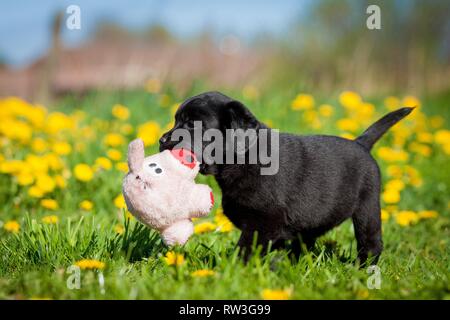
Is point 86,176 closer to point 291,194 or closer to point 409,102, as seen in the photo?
point 291,194

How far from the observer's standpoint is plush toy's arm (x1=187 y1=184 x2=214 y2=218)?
8.56 feet

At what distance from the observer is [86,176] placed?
4.33 meters

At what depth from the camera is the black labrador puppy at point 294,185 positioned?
2.65 m

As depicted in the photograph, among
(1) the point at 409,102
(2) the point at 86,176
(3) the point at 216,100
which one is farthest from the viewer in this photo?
(1) the point at 409,102

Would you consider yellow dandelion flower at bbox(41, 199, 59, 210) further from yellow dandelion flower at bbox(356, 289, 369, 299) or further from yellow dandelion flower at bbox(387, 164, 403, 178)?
yellow dandelion flower at bbox(387, 164, 403, 178)

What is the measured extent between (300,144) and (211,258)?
0.76 metres

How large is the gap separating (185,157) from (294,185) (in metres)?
0.57

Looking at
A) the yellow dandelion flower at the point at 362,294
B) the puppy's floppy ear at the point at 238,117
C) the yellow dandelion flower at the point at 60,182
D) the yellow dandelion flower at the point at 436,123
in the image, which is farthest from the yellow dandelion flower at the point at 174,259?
the yellow dandelion flower at the point at 436,123

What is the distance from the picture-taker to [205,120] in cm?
266

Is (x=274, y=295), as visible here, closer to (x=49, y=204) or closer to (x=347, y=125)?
(x=49, y=204)

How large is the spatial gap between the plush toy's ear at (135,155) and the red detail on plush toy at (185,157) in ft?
0.48

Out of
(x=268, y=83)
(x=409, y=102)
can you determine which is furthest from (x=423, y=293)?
(x=268, y=83)

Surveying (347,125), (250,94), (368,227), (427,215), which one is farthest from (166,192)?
(250,94)

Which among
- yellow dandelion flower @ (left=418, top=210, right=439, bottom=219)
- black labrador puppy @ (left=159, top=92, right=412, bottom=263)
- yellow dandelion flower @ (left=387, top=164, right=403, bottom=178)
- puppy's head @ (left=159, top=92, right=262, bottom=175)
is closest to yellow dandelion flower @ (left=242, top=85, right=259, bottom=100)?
yellow dandelion flower @ (left=387, top=164, right=403, bottom=178)
